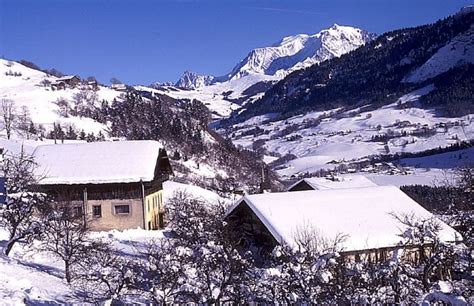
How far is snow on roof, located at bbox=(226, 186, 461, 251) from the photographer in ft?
69.9

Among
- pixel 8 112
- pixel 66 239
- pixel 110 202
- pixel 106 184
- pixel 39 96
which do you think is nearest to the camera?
pixel 66 239

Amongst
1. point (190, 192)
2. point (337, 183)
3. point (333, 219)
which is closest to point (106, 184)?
point (337, 183)

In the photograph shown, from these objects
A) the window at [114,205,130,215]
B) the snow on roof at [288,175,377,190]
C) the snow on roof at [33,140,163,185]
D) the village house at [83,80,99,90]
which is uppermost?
the village house at [83,80,99,90]

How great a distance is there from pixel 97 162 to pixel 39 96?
7625 centimetres

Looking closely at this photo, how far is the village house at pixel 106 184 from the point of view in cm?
3484

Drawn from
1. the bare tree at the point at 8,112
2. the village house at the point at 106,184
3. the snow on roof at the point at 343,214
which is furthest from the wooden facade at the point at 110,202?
the bare tree at the point at 8,112

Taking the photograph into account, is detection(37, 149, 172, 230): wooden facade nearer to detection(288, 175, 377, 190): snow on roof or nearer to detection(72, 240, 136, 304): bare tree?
detection(72, 240, 136, 304): bare tree

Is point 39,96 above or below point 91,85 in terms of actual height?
below

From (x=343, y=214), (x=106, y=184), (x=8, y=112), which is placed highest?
(x=8, y=112)

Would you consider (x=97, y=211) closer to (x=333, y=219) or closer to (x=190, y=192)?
(x=190, y=192)

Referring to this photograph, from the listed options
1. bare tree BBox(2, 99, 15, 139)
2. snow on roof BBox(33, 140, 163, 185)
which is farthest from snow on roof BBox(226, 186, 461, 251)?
bare tree BBox(2, 99, 15, 139)

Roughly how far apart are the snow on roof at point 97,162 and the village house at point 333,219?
11286mm

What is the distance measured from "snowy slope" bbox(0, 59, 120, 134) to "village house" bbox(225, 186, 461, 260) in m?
69.0

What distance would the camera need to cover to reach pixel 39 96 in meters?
106
